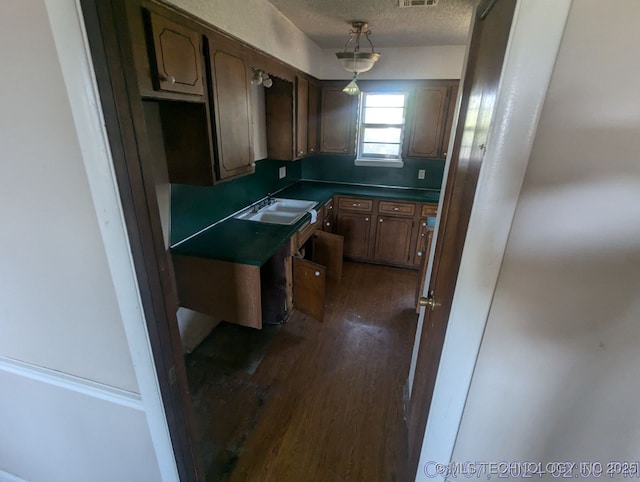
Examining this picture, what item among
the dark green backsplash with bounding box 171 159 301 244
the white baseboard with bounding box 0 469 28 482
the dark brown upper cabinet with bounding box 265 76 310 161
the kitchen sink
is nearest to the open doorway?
Answer: the white baseboard with bounding box 0 469 28 482

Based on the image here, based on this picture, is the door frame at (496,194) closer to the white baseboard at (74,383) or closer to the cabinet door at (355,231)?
the white baseboard at (74,383)

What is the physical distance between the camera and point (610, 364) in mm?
551

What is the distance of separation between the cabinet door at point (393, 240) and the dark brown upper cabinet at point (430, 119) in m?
0.80

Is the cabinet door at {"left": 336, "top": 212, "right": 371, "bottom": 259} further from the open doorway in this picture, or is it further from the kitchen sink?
the open doorway

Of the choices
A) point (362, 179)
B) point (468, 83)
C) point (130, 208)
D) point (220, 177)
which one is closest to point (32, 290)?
point (130, 208)

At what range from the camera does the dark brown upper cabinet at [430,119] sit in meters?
3.25

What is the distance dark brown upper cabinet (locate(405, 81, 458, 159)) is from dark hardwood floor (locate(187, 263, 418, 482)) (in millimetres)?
1812

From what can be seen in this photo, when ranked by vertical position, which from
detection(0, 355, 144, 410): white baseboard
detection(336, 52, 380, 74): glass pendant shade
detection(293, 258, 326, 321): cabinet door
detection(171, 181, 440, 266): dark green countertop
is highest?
detection(336, 52, 380, 74): glass pendant shade

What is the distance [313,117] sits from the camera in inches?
135

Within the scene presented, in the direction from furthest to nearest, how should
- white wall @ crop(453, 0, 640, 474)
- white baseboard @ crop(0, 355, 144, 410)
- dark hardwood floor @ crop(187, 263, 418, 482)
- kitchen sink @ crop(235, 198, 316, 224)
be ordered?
1. kitchen sink @ crop(235, 198, 316, 224)
2. dark hardwood floor @ crop(187, 263, 418, 482)
3. white baseboard @ crop(0, 355, 144, 410)
4. white wall @ crop(453, 0, 640, 474)

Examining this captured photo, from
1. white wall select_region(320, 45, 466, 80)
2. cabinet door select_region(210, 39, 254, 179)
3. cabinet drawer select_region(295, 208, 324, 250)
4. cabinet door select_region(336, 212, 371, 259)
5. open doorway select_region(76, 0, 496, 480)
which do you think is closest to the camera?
open doorway select_region(76, 0, 496, 480)

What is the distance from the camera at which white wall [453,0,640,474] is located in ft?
1.51

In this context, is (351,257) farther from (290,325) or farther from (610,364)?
(610,364)

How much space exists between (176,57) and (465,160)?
1317 mm
